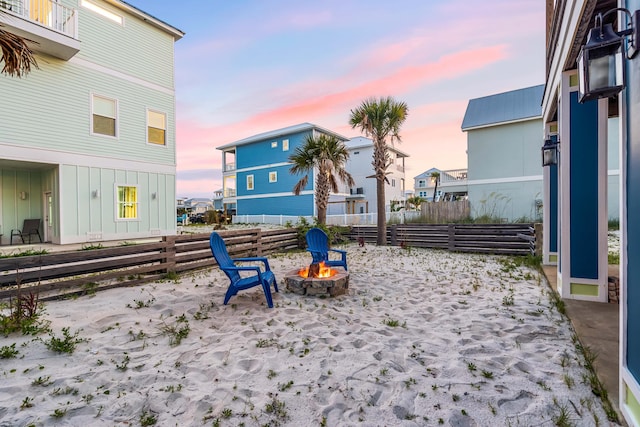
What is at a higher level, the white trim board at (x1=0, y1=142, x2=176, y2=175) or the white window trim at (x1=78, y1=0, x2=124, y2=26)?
the white window trim at (x1=78, y1=0, x2=124, y2=26)

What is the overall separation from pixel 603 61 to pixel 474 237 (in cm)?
883

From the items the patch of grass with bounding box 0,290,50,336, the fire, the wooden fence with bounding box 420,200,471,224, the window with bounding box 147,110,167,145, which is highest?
the window with bounding box 147,110,167,145

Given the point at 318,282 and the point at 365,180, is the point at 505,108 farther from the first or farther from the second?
the point at 318,282

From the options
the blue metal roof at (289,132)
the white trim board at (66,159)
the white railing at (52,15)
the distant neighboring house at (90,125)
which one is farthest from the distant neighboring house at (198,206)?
the white railing at (52,15)

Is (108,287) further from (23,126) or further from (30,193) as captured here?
(30,193)

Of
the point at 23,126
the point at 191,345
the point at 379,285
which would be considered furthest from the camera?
the point at 23,126

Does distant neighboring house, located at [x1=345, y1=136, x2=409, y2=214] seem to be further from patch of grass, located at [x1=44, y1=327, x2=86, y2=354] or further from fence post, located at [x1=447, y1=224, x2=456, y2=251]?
patch of grass, located at [x1=44, y1=327, x2=86, y2=354]

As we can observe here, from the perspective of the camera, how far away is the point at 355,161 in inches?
1120

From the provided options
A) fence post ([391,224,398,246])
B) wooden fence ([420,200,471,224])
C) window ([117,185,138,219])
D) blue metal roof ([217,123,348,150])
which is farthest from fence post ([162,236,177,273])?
blue metal roof ([217,123,348,150])

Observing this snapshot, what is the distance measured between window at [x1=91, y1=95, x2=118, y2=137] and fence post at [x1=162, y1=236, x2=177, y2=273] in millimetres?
6878

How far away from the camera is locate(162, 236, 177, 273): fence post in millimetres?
6285

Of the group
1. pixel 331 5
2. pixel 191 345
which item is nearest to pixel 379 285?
pixel 191 345

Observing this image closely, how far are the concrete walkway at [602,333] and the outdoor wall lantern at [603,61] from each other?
2205 mm

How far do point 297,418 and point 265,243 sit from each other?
7.72 m
